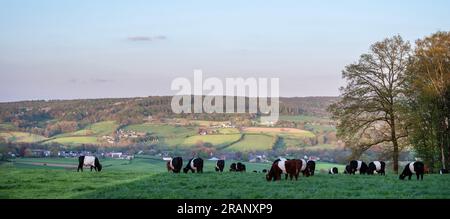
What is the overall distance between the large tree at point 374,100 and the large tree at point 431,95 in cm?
109

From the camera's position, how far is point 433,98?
47.3 metres

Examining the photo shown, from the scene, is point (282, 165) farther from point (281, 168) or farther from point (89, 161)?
point (89, 161)

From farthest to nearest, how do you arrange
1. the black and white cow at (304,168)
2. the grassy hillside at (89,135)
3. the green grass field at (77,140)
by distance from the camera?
the grassy hillside at (89,135) < the green grass field at (77,140) < the black and white cow at (304,168)

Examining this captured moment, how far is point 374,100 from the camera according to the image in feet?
157

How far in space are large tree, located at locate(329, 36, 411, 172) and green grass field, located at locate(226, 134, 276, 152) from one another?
42618mm

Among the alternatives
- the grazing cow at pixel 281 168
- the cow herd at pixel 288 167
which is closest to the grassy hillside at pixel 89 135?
the cow herd at pixel 288 167

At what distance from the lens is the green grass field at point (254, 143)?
3625 inches

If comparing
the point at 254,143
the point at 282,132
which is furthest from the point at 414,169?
the point at 282,132

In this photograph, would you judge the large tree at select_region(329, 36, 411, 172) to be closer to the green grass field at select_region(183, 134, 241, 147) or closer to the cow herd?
the cow herd

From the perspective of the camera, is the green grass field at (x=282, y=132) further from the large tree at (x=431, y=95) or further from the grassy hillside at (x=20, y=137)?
the large tree at (x=431, y=95)

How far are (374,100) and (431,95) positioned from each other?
4.37 meters

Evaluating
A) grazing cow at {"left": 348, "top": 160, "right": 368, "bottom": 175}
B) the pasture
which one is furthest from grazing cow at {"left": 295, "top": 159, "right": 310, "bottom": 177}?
grazing cow at {"left": 348, "top": 160, "right": 368, "bottom": 175}

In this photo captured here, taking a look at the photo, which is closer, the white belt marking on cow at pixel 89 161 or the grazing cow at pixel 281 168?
the grazing cow at pixel 281 168
